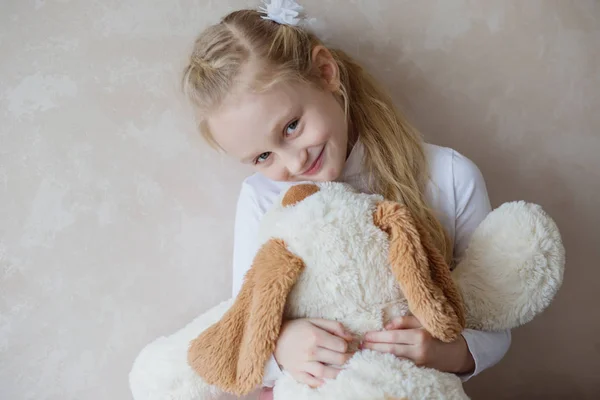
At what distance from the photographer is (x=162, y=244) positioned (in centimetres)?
108

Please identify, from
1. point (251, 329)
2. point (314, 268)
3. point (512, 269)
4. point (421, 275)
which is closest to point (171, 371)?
point (251, 329)

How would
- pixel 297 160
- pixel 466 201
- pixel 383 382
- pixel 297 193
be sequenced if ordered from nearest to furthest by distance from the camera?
pixel 383 382 < pixel 297 193 < pixel 297 160 < pixel 466 201

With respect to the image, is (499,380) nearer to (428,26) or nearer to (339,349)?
(339,349)

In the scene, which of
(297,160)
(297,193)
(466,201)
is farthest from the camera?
(466,201)

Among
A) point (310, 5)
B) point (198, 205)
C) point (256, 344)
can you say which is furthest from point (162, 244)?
point (310, 5)

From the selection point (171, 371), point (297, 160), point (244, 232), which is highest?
point (297, 160)

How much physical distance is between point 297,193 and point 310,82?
0.24m

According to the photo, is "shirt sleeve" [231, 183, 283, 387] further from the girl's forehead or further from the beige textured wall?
the girl's forehead

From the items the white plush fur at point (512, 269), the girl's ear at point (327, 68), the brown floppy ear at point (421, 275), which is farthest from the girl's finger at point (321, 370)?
the girl's ear at point (327, 68)

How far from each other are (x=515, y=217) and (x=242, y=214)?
51cm

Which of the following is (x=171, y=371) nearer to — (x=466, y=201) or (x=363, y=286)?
(x=363, y=286)

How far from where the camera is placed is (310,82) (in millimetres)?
924

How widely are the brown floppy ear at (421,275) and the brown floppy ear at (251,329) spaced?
0.13 metres

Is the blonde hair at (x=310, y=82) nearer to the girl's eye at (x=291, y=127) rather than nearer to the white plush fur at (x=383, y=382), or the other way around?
the girl's eye at (x=291, y=127)
